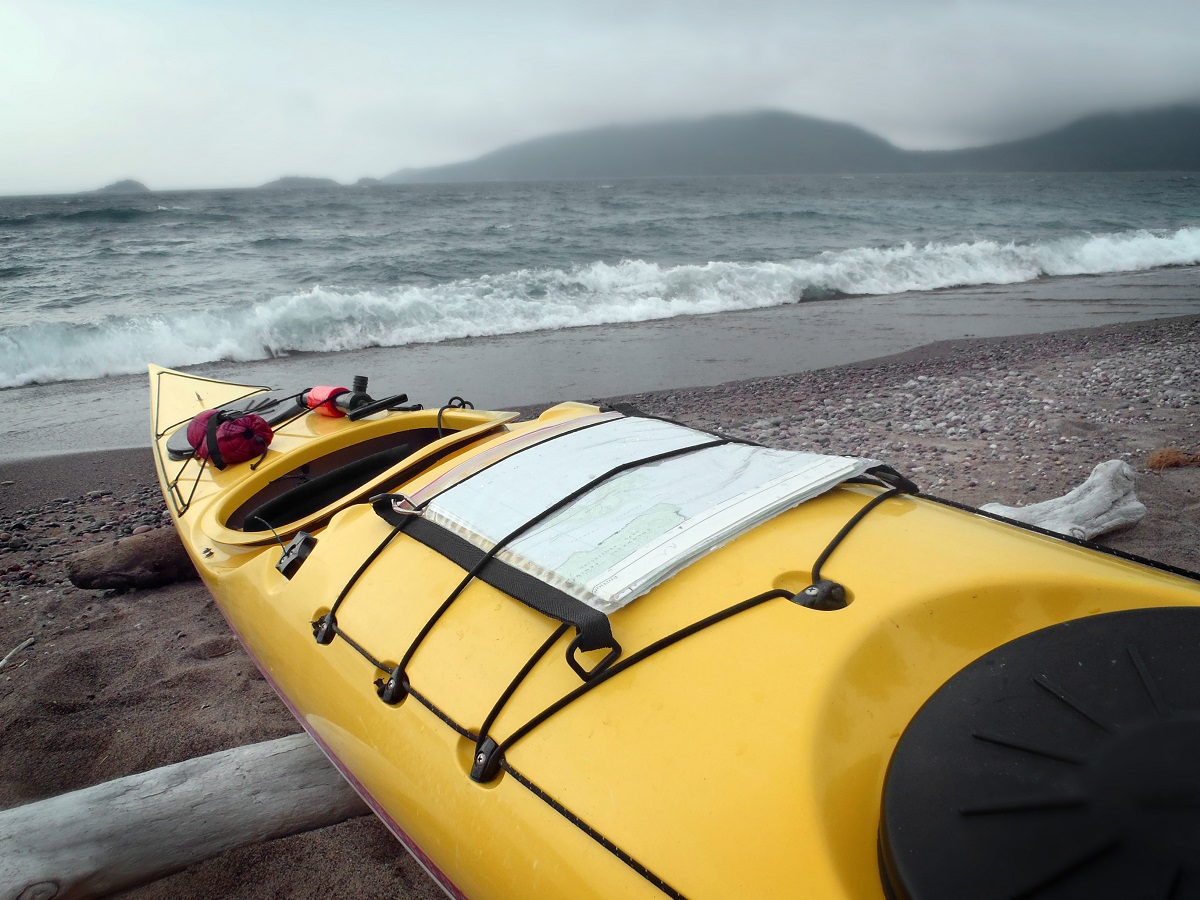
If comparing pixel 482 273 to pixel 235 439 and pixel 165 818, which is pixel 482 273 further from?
pixel 165 818

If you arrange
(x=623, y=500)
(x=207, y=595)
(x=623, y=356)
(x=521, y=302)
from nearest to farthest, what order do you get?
(x=623, y=500) < (x=207, y=595) < (x=623, y=356) < (x=521, y=302)

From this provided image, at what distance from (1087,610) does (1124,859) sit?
741 millimetres

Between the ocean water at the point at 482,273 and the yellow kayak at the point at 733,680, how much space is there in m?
9.84

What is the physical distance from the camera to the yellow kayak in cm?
113

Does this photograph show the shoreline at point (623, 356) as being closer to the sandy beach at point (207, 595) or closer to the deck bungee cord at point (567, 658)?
the sandy beach at point (207, 595)

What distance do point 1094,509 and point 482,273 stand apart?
14695 mm

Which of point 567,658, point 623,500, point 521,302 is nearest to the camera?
point 567,658

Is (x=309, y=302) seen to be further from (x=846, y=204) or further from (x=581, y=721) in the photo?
(x=846, y=204)

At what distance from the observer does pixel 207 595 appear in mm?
4066

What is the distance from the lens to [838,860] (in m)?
1.21

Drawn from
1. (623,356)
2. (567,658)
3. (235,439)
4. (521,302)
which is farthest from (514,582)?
(521,302)

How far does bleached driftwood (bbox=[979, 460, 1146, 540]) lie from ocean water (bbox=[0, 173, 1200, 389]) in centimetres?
924

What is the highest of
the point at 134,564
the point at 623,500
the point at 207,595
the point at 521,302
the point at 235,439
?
the point at 623,500

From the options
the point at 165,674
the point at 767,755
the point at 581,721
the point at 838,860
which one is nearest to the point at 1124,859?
the point at 838,860
